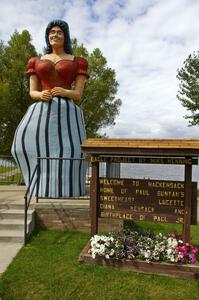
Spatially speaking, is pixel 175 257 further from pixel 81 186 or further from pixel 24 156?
pixel 24 156

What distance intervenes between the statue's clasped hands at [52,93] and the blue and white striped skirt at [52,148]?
0.19 m

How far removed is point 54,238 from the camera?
7.65 metres

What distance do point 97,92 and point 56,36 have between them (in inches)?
331

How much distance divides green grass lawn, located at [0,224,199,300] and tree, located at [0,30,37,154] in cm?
1166

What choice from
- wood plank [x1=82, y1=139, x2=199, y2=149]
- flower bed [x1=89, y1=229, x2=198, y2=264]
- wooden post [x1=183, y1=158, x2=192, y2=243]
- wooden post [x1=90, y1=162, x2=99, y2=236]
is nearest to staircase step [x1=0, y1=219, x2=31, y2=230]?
wooden post [x1=90, y1=162, x2=99, y2=236]

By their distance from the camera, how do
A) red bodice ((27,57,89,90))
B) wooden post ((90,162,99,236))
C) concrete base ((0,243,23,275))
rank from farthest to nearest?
red bodice ((27,57,89,90)), wooden post ((90,162,99,236)), concrete base ((0,243,23,275))

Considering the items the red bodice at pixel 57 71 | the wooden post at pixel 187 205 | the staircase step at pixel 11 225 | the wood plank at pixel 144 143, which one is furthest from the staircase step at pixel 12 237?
the red bodice at pixel 57 71

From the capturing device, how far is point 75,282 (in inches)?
212

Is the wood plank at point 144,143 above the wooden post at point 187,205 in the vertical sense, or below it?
above

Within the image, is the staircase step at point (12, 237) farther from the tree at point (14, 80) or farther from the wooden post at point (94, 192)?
the tree at point (14, 80)

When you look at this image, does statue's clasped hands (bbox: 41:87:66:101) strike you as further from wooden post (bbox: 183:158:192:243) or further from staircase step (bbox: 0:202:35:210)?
wooden post (bbox: 183:158:192:243)

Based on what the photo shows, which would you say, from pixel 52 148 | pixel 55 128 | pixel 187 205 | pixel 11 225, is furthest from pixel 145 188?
pixel 55 128

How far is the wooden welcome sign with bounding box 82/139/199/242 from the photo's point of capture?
600 cm

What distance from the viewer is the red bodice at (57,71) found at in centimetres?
992
